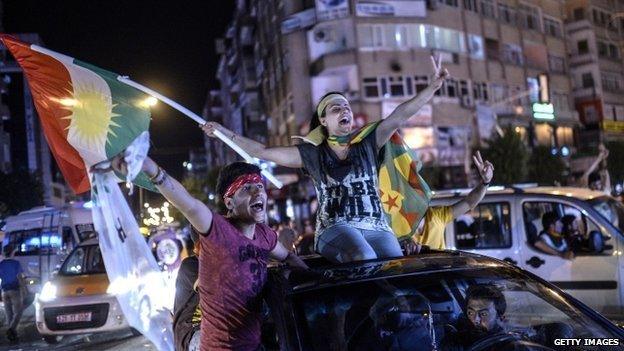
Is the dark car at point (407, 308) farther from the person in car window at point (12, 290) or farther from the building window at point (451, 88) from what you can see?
the building window at point (451, 88)

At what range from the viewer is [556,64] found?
159ft

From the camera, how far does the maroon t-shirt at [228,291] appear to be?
3189 millimetres

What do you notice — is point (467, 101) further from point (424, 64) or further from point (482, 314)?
point (482, 314)

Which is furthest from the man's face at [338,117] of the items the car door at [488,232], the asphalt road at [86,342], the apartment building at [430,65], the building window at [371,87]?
the building window at [371,87]

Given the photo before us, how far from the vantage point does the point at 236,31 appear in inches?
2598

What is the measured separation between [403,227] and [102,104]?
2.39 meters

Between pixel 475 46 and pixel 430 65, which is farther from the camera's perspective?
pixel 475 46

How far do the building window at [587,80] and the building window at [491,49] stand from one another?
1302 cm

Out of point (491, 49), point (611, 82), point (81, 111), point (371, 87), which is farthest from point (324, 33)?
point (81, 111)

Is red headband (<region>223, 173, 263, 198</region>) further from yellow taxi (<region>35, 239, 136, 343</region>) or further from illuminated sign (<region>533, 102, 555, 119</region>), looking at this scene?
illuminated sign (<region>533, 102, 555, 119</region>)

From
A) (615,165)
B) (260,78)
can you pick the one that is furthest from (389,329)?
(260,78)

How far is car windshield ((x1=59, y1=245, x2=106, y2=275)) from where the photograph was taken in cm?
1183

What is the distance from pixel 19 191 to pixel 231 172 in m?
44.3

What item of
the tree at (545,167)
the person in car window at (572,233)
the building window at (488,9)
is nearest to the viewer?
the person in car window at (572,233)
